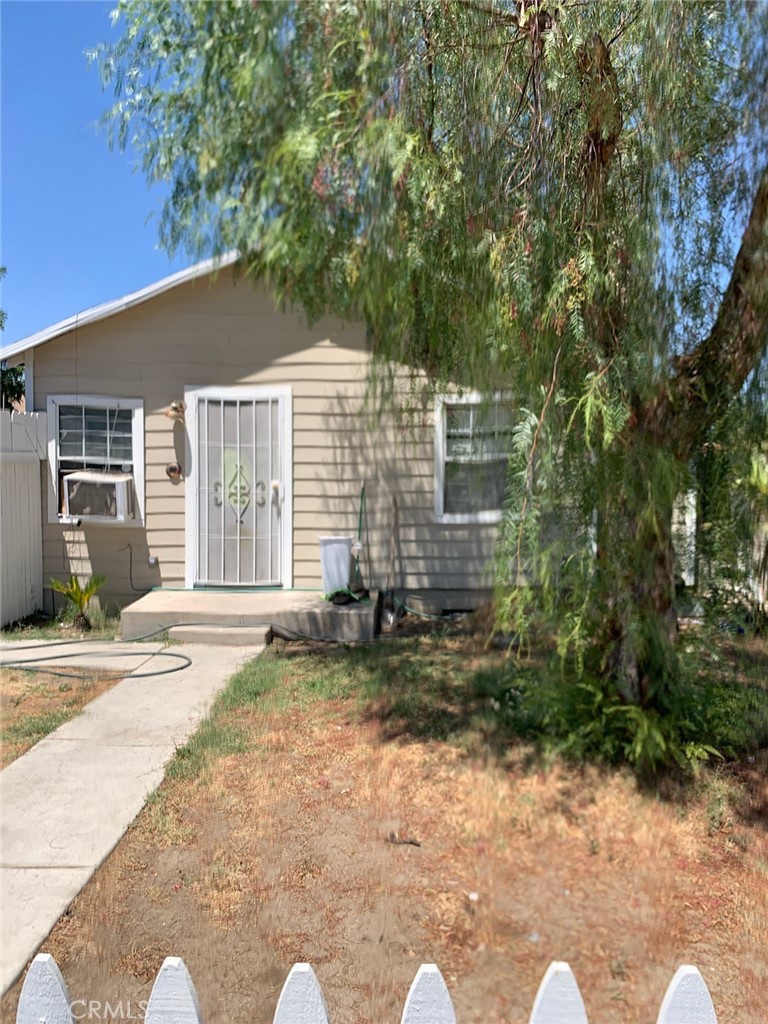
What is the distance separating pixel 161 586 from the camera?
8.41 ft

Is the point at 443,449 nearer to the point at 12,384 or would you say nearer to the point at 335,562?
the point at 335,562

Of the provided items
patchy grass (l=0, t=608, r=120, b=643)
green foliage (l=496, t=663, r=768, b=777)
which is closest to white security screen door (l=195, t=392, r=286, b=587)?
patchy grass (l=0, t=608, r=120, b=643)

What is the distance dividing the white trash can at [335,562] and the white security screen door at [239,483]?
0.78ft

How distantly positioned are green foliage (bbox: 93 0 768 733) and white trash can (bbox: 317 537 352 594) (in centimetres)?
97

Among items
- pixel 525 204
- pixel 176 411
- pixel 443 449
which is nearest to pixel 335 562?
pixel 176 411

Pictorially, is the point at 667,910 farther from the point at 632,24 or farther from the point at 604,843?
the point at 632,24

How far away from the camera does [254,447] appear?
7.01ft

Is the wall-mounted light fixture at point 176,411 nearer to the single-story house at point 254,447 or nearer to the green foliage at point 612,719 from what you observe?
the single-story house at point 254,447

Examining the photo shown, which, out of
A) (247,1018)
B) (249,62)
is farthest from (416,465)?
(247,1018)

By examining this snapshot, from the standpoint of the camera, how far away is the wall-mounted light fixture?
2.22 meters

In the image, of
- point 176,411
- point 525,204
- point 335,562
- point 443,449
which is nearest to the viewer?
point 525,204

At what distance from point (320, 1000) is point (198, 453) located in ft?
5.29

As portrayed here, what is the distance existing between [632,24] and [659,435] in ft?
3.27

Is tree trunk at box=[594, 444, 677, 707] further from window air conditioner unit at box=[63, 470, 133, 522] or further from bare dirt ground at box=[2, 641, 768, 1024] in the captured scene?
window air conditioner unit at box=[63, 470, 133, 522]
